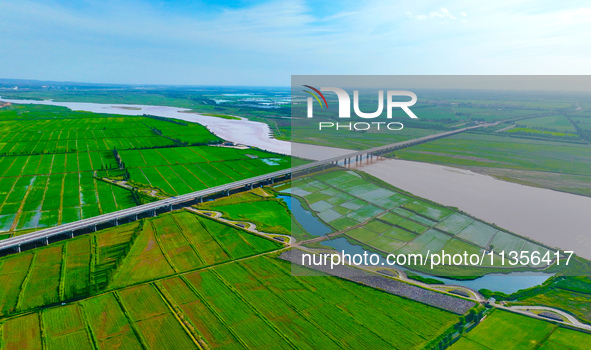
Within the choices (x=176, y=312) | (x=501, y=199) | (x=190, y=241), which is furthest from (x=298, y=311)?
(x=501, y=199)

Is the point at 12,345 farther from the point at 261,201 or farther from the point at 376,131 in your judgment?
the point at 376,131

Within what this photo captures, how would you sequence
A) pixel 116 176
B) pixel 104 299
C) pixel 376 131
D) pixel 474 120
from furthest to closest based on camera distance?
1. pixel 474 120
2. pixel 376 131
3. pixel 116 176
4. pixel 104 299

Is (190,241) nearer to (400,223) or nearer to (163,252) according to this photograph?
(163,252)

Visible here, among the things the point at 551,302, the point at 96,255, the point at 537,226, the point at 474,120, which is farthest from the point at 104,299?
the point at 474,120

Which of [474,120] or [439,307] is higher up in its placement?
[474,120]

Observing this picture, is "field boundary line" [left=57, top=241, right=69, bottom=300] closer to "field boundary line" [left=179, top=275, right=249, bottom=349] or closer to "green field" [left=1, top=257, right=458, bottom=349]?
"green field" [left=1, top=257, right=458, bottom=349]

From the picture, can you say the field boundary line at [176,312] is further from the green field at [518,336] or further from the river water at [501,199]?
the river water at [501,199]

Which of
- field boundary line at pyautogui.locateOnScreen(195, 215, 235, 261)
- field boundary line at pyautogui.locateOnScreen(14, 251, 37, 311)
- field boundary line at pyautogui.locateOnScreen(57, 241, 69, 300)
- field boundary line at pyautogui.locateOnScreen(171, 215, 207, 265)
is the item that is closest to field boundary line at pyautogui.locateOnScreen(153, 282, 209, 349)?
field boundary line at pyautogui.locateOnScreen(171, 215, 207, 265)
